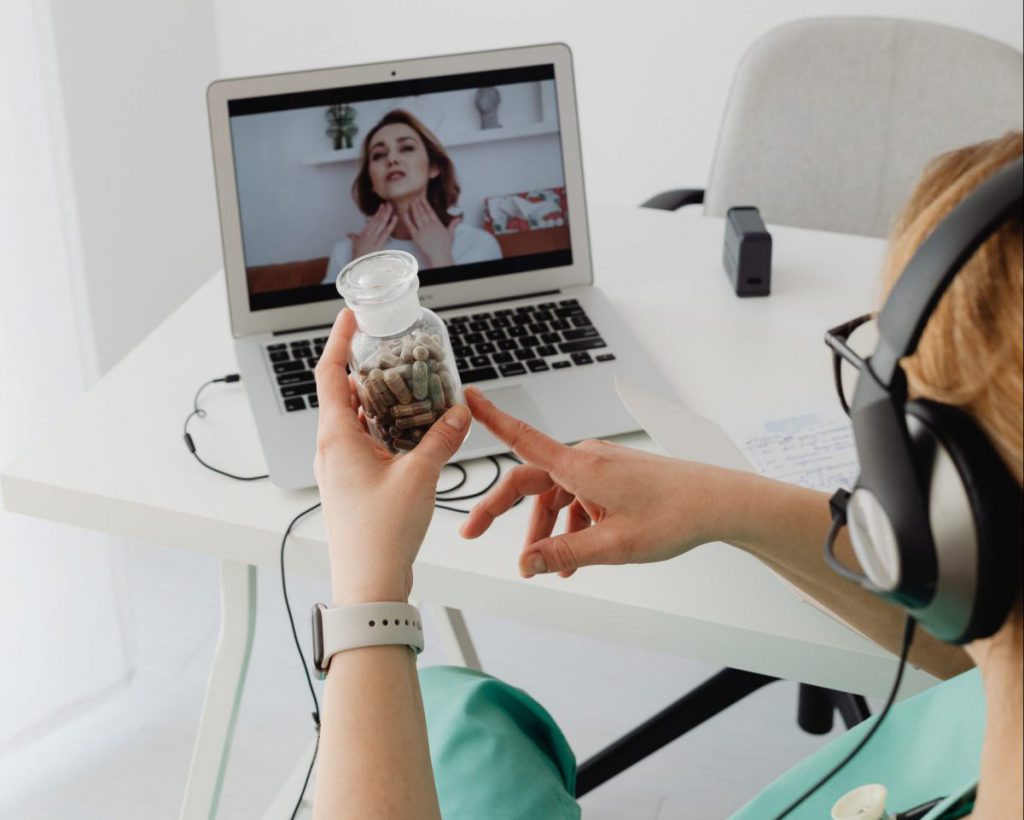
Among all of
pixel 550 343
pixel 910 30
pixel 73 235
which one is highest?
pixel 910 30

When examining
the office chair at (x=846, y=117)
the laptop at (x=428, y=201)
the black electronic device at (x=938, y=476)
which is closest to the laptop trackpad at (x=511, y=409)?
the laptop at (x=428, y=201)

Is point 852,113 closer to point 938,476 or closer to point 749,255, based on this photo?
point 749,255

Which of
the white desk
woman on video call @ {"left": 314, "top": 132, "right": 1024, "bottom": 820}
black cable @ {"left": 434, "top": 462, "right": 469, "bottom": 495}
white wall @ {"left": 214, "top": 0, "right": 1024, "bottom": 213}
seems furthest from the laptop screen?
white wall @ {"left": 214, "top": 0, "right": 1024, "bottom": 213}

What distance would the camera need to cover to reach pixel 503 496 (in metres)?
0.90

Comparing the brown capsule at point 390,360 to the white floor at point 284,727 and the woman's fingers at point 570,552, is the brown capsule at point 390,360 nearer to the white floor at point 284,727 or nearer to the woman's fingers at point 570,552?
the woman's fingers at point 570,552

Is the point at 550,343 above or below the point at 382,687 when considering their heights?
above

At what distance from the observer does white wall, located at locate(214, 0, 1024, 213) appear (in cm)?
240

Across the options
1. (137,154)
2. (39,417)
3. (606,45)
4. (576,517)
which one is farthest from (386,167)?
(606,45)

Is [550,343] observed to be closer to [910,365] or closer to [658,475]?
[658,475]

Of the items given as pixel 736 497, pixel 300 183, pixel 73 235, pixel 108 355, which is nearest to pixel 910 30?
pixel 300 183

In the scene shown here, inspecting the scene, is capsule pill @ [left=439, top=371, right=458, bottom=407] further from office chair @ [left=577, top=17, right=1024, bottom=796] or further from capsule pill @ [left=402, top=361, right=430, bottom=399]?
office chair @ [left=577, top=17, right=1024, bottom=796]

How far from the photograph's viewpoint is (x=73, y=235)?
1.68 metres

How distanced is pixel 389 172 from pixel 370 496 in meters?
0.56

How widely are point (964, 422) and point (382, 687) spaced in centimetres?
38
